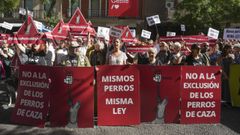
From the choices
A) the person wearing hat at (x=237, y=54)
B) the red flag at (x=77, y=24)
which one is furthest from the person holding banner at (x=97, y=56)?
the red flag at (x=77, y=24)

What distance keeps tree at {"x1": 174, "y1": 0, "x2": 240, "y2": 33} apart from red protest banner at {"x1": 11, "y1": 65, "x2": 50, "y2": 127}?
2852 cm

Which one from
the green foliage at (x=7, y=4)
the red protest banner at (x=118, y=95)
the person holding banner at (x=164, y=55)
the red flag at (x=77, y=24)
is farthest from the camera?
the green foliage at (x=7, y=4)

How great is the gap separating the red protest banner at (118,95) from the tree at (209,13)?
92.2 ft

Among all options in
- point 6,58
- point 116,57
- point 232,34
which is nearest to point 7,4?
point 6,58

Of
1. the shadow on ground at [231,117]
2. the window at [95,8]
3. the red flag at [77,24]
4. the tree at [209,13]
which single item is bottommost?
the shadow on ground at [231,117]

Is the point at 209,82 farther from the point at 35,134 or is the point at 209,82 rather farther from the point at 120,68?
the point at 35,134

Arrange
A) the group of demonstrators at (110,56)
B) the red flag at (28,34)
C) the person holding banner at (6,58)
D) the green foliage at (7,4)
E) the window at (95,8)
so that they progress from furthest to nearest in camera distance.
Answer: the window at (95,8)
the green foliage at (7,4)
the person holding banner at (6,58)
the red flag at (28,34)
the group of demonstrators at (110,56)

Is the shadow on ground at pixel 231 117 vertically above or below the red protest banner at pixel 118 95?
below

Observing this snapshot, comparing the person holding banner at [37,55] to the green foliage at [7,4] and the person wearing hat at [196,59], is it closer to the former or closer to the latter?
the person wearing hat at [196,59]

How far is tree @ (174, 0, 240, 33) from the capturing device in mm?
36125

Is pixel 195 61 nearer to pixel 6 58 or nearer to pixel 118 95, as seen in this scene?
pixel 118 95

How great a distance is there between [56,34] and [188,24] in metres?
23.2

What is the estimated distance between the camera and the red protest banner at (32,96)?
29.1 feet

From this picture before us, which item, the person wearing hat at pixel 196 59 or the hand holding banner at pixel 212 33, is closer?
the person wearing hat at pixel 196 59
